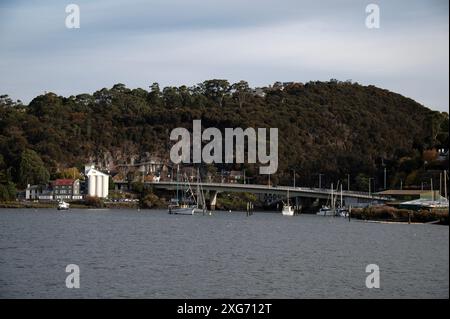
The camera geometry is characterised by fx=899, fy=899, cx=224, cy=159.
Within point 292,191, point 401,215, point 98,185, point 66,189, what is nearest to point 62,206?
point 66,189

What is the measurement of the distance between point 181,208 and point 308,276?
9103cm

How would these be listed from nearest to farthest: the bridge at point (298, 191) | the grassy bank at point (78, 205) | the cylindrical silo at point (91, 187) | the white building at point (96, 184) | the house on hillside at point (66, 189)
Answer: the bridge at point (298, 191), the grassy bank at point (78, 205), the house on hillside at point (66, 189), the cylindrical silo at point (91, 187), the white building at point (96, 184)

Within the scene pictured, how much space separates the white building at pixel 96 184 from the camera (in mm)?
162750

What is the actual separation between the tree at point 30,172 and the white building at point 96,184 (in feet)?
25.9

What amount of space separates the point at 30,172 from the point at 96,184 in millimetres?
12224

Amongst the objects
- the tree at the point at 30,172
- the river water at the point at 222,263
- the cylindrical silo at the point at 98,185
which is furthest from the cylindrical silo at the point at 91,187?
the river water at the point at 222,263

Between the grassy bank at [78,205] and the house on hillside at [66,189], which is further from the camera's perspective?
the house on hillside at [66,189]

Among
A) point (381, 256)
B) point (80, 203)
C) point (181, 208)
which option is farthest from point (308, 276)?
point (80, 203)

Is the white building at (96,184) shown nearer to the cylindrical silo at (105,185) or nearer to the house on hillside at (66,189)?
the cylindrical silo at (105,185)

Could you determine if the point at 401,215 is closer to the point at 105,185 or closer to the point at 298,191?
the point at 298,191

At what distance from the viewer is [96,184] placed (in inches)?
6447

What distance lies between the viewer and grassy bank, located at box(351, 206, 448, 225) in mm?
87125
